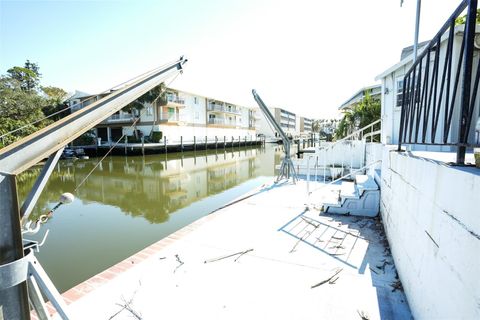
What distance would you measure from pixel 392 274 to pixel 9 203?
3.88 m

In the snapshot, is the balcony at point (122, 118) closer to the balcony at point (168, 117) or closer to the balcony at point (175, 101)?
the balcony at point (168, 117)

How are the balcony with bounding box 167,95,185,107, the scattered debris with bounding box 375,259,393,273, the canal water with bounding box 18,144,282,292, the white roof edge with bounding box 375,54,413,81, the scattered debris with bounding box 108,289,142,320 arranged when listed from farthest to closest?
the balcony with bounding box 167,95,185,107, the white roof edge with bounding box 375,54,413,81, the canal water with bounding box 18,144,282,292, the scattered debris with bounding box 375,259,393,273, the scattered debris with bounding box 108,289,142,320

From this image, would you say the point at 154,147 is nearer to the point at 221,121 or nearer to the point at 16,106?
the point at 16,106

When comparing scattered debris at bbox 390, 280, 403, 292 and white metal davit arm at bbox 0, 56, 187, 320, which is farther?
scattered debris at bbox 390, 280, 403, 292

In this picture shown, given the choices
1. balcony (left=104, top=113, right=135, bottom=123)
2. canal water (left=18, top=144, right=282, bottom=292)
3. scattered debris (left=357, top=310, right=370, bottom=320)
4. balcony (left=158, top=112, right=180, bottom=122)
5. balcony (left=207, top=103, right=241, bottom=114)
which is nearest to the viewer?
scattered debris (left=357, top=310, right=370, bottom=320)

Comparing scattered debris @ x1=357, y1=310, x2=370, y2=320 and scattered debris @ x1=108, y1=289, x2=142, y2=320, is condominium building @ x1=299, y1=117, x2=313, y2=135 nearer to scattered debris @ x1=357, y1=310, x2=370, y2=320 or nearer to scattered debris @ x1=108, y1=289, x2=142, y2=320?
scattered debris @ x1=357, y1=310, x2=370, y2=320

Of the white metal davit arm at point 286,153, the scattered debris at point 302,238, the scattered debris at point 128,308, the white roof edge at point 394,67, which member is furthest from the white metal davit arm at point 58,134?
the white metal davit arm at point 286,153

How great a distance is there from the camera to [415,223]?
2439 mm

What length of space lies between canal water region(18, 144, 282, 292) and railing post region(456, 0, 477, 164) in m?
5.38

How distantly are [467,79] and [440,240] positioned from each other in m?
1.11

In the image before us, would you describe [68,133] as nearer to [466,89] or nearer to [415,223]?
[466,89]

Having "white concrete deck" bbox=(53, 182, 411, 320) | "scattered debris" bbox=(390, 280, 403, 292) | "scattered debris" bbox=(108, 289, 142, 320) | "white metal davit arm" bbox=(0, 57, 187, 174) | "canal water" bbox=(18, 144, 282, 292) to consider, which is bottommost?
"canal water" bbox=(18, 144, 282, 292)

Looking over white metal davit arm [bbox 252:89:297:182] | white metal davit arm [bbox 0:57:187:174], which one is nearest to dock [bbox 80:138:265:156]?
white metal davit arm [bbox 252:89:297:182]

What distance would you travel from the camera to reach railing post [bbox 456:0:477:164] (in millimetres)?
1569
